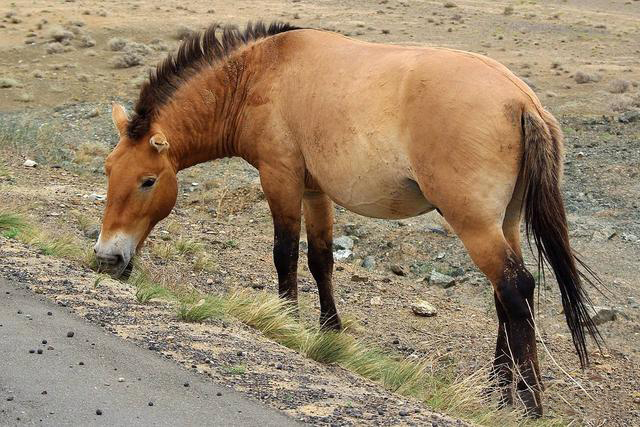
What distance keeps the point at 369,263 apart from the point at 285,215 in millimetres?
3265

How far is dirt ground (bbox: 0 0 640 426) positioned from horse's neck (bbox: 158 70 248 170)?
A: 4.62 ft

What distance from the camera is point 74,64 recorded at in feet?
86.0

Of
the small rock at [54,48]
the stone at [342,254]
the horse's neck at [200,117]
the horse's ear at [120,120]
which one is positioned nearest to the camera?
the horse's ear at [120,120]

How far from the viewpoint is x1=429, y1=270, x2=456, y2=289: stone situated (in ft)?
34.0

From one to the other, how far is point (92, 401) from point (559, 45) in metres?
32.0

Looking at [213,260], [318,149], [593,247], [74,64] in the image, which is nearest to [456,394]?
[318,149]

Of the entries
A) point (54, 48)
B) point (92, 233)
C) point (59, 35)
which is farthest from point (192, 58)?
point (59, 35)

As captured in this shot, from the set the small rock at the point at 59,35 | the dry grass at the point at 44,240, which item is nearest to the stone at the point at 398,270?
the dry grass at the point at 44,240

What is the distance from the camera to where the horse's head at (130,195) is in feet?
25.5

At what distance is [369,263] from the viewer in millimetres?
10977

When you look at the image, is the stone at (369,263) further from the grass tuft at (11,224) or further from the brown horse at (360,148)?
the grass tuft at (11,224)

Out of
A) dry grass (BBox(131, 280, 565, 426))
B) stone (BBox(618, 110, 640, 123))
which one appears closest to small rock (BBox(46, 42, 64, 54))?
stone (BBox(618, 110, 640, 123))

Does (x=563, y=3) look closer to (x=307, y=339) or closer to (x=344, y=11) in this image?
(x=344, y=11)

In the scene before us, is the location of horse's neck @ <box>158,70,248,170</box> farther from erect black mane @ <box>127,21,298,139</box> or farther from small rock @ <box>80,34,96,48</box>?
small rock @ <box>80,34,96,48</box>
